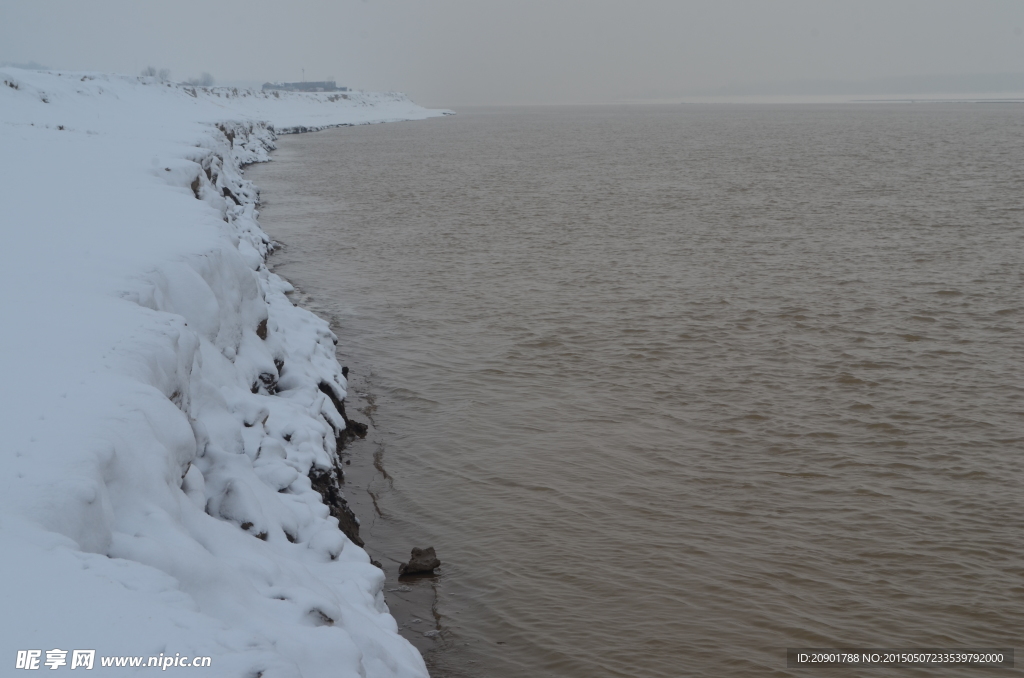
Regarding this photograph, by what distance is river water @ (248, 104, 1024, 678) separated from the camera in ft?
29.2

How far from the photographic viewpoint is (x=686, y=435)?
43.6 ft

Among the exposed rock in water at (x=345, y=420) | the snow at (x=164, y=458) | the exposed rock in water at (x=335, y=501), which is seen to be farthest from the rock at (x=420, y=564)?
the exposed rock in water at (x=345, y=420)

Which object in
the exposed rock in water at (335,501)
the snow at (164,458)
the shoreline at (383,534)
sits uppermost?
the snow at (164,458)

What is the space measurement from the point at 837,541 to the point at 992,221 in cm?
2872

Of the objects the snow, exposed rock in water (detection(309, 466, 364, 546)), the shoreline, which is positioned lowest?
the shoreline

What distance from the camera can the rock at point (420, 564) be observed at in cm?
965

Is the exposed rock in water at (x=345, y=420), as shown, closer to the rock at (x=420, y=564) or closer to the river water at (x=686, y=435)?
the river water at (x=686, y=435)

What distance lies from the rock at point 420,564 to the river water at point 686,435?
162mm

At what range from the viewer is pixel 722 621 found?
28.9 feet

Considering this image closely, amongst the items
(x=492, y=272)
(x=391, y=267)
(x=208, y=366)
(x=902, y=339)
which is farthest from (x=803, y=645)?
(x=391, y=267)

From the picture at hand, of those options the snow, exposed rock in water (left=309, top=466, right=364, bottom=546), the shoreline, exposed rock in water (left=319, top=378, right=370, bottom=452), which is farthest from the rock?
exposed rock in water (left=319, top=378, right=370, bottom=452)

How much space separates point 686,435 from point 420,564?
18.2 ft

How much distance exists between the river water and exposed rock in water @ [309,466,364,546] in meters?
0.44

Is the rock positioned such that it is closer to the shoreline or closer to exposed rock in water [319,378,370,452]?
the shoreline
